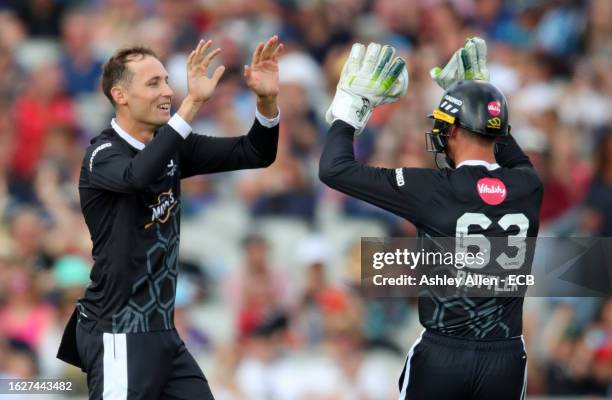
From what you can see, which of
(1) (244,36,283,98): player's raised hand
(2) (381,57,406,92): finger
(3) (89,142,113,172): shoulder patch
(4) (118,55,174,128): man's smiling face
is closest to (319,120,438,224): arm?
(2) (381,57,406,92): finger

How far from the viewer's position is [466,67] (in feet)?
20.3

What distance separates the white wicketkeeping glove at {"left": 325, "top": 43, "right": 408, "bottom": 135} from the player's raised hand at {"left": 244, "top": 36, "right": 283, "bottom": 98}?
0.42m

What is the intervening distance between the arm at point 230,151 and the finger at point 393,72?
701 millimetres

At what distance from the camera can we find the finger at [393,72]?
5.84 meters

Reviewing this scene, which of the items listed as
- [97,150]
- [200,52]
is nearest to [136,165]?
[97,150]

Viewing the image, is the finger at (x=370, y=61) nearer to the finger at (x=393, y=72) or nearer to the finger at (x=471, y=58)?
the finger at (x=393, y=72)

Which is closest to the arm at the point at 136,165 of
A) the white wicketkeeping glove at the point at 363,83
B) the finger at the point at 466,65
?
the white wicketkeeping glove at the point at 363,83

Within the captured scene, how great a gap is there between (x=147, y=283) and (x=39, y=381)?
2.31 metres

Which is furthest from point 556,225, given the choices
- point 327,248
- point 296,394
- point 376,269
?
point 376,269

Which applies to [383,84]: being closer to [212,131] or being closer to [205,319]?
[205,319]

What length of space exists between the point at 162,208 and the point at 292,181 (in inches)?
195

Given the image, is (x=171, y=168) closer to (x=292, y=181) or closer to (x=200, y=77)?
(x=200, y=77)

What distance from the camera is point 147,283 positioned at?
19.2 ft

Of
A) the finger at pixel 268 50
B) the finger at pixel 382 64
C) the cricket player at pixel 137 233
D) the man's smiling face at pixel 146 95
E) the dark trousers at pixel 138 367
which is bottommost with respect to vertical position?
the dark trousers at pixel 138 367
